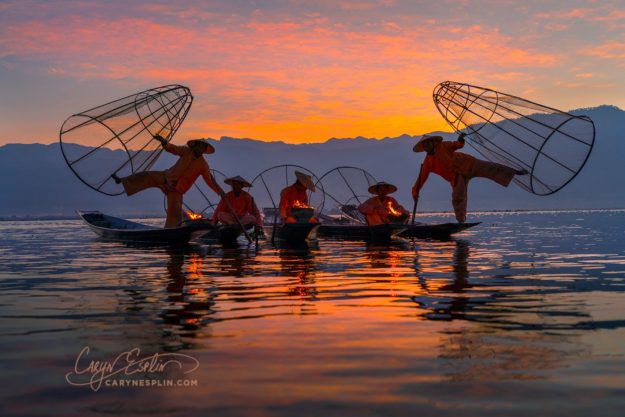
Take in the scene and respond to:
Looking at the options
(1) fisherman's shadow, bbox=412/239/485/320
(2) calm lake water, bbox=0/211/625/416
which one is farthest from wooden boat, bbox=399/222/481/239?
(2) calm lake water, bbox=0/211/625/416

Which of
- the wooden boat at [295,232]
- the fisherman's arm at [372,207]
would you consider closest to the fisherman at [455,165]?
the fisherman's arm at [372,207]

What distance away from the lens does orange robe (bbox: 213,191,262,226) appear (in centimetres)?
2117

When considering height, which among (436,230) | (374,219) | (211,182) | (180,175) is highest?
(180,175)

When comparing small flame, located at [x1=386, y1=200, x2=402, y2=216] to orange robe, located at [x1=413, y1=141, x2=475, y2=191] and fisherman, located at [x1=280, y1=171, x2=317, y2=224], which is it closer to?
orange robe, located at [x1=413, y1=141, x2=475, y2=191]

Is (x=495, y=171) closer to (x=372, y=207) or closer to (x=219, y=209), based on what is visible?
(x=372, y=207)

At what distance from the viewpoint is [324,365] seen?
Answer: 5059 mm

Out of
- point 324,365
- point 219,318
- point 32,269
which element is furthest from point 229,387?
point 32,269

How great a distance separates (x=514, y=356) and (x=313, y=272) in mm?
7308

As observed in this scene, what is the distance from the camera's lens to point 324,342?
5.88 metres

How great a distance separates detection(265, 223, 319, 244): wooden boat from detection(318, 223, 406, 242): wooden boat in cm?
187

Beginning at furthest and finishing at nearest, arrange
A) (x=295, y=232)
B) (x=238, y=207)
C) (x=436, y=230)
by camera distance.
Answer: (x=436, y=230) < (x=238, y=207) < (x=295, y=232)
